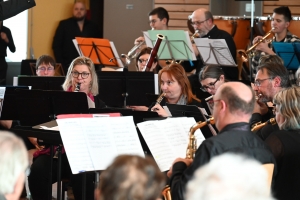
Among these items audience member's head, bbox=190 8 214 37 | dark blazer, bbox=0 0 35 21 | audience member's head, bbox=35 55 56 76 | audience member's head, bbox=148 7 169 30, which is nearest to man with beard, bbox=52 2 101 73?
audience member's head, bbox=148 7 169 30

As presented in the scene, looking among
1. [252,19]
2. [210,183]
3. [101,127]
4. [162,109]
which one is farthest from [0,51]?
[210,183]

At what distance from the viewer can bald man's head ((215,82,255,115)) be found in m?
3.04

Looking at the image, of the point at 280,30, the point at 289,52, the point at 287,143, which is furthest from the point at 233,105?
the point at 280,30

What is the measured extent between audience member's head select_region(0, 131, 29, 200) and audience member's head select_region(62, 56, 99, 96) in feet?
10.8

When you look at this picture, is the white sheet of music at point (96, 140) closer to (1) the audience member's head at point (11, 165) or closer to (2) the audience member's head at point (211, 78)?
(1) the audience member's head at point (11, 165)

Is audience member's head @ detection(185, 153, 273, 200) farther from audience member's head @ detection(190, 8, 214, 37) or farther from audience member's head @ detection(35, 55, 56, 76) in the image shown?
audience member's head @ detection(190, 8, 214, 37)

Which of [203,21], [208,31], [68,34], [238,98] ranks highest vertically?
[203,21]

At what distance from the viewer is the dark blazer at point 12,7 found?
6.20 metres

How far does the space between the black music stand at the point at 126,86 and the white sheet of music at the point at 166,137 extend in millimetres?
2313

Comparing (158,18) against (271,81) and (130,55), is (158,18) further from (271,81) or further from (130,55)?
(271,81)

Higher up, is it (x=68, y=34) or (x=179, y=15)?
(x=179, y=15)

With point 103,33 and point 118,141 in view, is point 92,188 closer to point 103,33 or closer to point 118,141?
point 118,141

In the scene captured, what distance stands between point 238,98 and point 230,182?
4.40 feet

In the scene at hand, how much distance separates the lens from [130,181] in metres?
1.90
